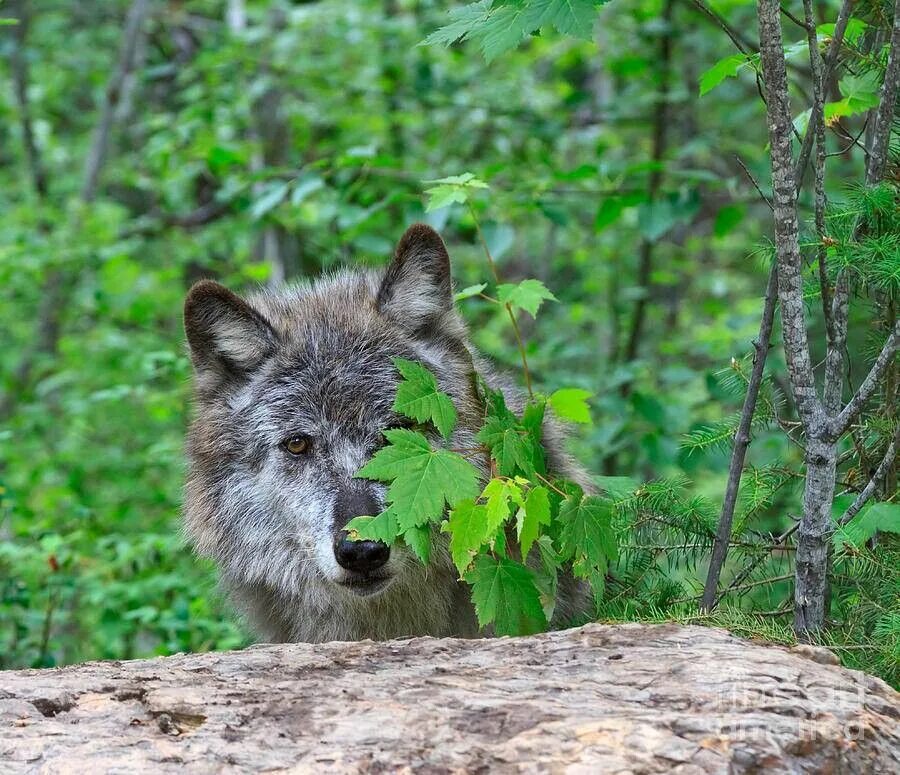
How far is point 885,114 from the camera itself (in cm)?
337

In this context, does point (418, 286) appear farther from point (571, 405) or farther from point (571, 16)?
point (571, 16)

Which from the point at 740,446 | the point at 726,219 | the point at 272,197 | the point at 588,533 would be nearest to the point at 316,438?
the point at 588,533

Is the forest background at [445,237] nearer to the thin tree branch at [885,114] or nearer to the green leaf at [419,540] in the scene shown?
the thin tree branch at [885,114]

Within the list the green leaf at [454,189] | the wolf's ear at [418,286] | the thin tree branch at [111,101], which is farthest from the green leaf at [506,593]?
the thin tree branch at [111,101]

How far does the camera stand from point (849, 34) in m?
3.96

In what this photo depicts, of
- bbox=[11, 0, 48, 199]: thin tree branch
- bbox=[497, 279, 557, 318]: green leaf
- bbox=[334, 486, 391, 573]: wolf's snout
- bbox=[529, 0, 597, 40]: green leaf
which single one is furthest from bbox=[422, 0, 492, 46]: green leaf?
bbox=[11, 0, 48, 199]: thin tree branch

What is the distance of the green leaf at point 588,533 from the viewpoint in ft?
11.8

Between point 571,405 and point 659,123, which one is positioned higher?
point 659,123

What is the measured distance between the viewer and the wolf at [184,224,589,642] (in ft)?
14.6

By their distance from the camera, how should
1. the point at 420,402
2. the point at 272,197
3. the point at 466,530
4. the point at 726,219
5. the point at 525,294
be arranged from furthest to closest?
the point at 726,219 < the point at 272,197 < the point at 525,294 < the point at 420,402 < the point at 466,530

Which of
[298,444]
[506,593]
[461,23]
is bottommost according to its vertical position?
[506,593]

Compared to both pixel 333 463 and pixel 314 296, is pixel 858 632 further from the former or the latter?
pixel 314 296

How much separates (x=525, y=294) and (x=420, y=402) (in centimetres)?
65

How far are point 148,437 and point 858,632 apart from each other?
761 centimetres
